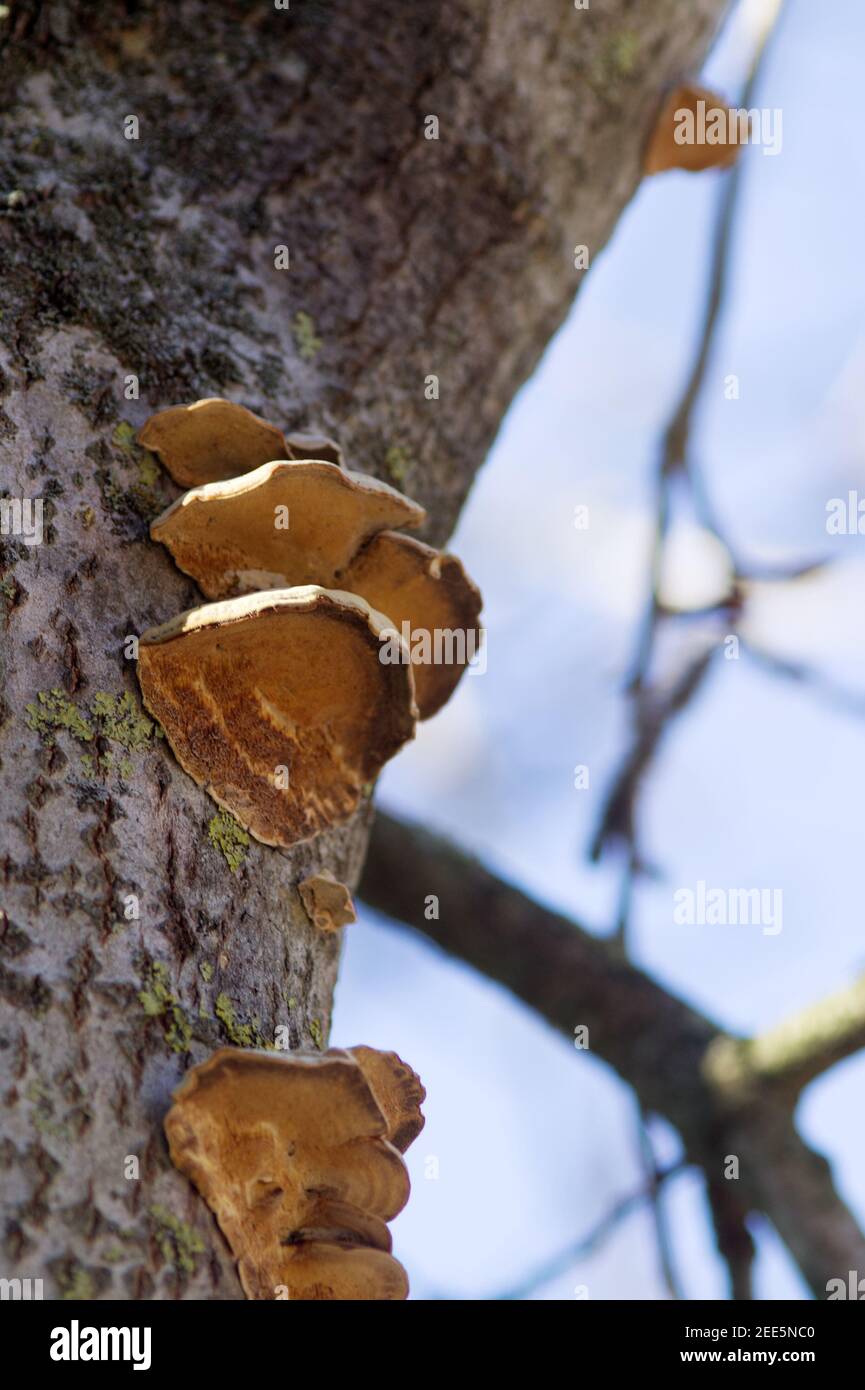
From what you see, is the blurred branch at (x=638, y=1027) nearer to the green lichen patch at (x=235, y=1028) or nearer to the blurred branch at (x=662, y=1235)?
the blurred branch at (x=662, y=1235)

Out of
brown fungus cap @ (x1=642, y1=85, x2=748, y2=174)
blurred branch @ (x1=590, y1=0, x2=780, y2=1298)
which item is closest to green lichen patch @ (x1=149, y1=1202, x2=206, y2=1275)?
brown fungus cap @ (x1=642, y1=85, x2=748, y2=174)

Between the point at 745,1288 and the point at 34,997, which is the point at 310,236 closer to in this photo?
the point at 34,997

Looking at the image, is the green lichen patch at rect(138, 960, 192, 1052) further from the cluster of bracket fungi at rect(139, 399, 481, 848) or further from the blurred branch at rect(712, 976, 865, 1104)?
the blurred branch at rect(712, 976, 865, 1104)

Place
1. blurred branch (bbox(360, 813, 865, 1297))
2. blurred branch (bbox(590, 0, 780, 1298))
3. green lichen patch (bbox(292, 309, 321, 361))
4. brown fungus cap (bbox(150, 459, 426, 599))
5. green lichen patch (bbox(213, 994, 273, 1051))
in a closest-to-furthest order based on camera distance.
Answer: green lichen patch (bbox(213, 994, 273, 1051)) → brown fungus cap (bbox(150, 459, 426, 599)) → green lichen patch (bbox(292, 309, 321, 361)) → blurred branch (bbox(360, 813, 865, 1297)) → blurred branch (bbox(590, 0, 780, 1298))

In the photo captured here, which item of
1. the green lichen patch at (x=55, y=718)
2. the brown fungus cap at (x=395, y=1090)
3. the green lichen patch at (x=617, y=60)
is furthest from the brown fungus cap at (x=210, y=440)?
the green lichen patch at (x=617, y=60)

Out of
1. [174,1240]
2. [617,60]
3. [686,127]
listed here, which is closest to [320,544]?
[174,1240]
